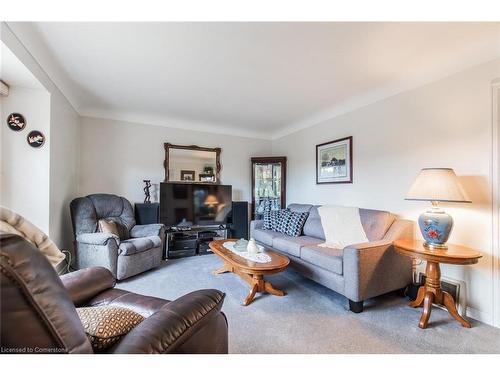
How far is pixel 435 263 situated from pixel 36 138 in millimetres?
4056

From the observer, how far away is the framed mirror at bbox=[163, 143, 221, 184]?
13.4 ft

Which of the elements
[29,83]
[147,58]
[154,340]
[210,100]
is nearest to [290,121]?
[210,100]

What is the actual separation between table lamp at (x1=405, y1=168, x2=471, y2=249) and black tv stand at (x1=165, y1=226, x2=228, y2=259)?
3005mm

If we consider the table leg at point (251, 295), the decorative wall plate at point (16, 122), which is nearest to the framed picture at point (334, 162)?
the table leg at point (251, 295)

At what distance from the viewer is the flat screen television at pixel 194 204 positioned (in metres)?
3.73

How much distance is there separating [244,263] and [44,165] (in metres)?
2.39

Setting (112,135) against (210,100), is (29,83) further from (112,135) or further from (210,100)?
(210,100)

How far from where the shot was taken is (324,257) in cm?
229

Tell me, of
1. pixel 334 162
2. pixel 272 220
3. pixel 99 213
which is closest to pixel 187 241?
pixel 99 213

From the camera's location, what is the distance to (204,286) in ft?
8.32

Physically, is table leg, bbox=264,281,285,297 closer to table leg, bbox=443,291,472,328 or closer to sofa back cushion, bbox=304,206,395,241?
sofa back cushion, bbox=304,206,395,241

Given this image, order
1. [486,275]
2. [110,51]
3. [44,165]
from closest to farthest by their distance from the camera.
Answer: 1. [486,275]
2. [110,51]
3. [44,165]

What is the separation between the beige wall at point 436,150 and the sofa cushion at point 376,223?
0.69 feet

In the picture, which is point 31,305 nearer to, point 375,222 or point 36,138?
point 36,138
